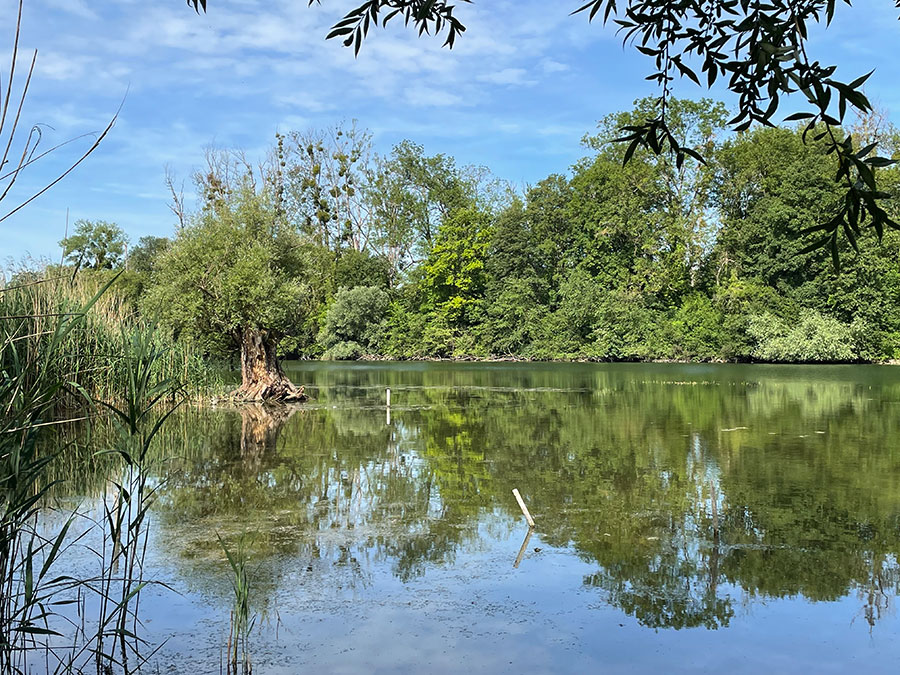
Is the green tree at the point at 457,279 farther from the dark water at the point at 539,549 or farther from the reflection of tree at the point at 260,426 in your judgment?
the dark water at the point at 539,549

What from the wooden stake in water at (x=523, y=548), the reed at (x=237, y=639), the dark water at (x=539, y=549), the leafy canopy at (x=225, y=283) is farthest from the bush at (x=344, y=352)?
the reed at (x=237, y=639)

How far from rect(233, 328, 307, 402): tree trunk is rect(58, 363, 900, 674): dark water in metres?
6.10

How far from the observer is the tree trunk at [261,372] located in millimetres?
21344

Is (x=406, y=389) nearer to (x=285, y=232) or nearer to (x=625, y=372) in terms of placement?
(x=285, y=232)

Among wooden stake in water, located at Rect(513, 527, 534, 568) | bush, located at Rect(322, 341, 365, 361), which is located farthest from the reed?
bush, located at Rect(322, 341, 365, 361)

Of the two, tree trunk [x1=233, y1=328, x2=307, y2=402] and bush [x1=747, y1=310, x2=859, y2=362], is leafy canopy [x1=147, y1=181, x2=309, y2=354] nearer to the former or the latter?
tree trunk [x1=233, y1=328, x2=307, y2=402]

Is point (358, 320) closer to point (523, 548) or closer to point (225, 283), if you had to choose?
point (225, 283)

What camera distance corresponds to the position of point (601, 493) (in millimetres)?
9453

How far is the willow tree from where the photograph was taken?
69.4 feet

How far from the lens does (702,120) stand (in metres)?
48.8

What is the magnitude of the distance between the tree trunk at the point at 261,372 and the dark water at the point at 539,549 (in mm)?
6099

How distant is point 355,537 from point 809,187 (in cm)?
4354

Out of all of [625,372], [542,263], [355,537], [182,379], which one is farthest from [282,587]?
[542,263]

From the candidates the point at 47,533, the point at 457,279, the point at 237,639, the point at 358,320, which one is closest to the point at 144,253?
the point at 358,320
